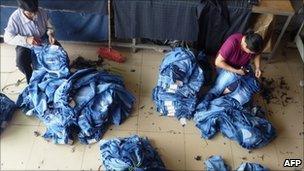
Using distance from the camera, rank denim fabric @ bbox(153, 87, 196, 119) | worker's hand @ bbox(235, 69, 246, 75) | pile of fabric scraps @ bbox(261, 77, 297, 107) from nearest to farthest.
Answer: worker's hand @ bbox(235, 69, 246, 75) < denim fabric @ bbox(153, 87, 196, 119) < pile of fabric scraps @ bbox(261, 77, 297, 107)

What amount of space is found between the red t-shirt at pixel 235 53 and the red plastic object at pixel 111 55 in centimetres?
114

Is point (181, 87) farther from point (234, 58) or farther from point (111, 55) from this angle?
point (111, 55)

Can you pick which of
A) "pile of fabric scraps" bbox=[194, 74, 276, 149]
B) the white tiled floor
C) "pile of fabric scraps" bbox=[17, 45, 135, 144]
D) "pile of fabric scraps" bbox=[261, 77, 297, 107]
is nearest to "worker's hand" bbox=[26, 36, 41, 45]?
"pile of fabric scraps" bbox=[17, 45, 135, 144]

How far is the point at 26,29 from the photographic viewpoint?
2889 millimetres

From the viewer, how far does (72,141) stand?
285 cm

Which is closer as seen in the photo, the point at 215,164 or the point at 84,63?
the point at 215,164

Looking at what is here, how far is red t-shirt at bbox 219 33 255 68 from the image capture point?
2.88m

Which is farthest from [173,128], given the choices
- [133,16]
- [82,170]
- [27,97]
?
[27,97]

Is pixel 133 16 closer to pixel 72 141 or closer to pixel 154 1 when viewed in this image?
pixel 154 1

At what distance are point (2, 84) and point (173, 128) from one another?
1.74m

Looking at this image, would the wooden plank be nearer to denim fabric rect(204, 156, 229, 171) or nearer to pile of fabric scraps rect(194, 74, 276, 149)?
pile of fabric scraps rect(194, 74, 276, 149)

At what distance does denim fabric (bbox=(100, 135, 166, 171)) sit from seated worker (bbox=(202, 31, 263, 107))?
0.75 meters

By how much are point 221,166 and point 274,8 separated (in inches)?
65.2

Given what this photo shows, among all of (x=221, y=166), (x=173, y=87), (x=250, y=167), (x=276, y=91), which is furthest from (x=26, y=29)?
(x=276, y=91)
